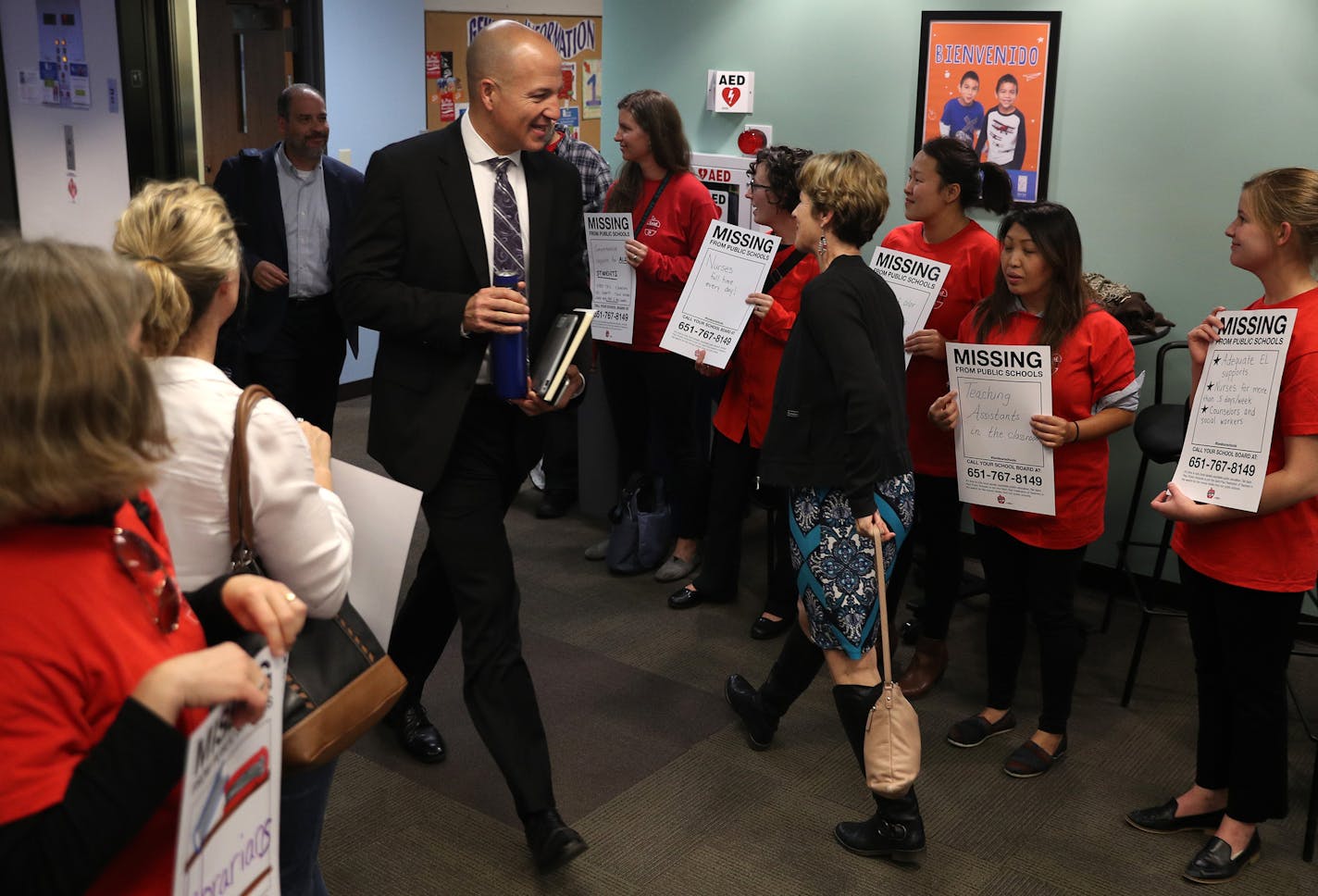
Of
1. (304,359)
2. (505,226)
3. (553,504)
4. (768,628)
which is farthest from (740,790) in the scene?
(304,359)

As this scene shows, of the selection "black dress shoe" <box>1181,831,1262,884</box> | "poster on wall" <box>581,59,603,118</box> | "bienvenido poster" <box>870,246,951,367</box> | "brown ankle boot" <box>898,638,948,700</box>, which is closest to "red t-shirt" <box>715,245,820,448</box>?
"bienvenido poster" <box>870,246,951,367</box>

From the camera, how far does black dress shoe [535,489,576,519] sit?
537 cm

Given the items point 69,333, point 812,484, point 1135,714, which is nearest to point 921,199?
point 812,484

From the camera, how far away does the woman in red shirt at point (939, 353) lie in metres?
3.63

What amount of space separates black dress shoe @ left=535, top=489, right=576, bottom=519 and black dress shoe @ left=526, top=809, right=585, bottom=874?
8.95ft

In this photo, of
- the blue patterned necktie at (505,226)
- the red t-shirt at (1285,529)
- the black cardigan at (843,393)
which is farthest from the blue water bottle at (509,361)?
the red t-shirt at (1285,529)

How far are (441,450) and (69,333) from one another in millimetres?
1551

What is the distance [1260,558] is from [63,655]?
7.85 ft

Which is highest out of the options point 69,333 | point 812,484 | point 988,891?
point 69,333

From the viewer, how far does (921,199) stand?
3.68 m

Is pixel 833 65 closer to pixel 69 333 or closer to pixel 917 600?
pixel 917 600

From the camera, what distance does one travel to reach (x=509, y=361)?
8.57 feet

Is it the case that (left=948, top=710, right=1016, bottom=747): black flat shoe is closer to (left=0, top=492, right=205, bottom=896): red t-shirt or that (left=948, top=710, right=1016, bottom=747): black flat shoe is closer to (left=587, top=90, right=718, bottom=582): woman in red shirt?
(left=587, top=90, right=718, bottom=582): woman in red shirt

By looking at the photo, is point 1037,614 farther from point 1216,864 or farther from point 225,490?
point 225,490
